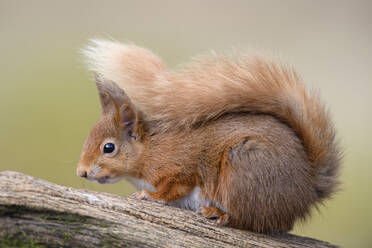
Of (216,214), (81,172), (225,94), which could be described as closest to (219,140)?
(225,94)

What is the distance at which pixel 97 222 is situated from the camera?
4.24 feet

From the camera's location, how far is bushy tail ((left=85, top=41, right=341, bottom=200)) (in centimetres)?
158

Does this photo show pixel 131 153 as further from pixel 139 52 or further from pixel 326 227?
pixel 326 227

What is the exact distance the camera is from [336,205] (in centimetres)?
276

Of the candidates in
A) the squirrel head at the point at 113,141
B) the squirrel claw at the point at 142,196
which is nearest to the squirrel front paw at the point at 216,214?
the squirrel claw at the point at 142,196

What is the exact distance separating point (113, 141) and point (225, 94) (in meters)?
0.48

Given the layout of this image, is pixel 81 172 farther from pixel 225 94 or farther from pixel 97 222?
pixel 225 94

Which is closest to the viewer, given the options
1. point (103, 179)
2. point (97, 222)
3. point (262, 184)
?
point (97, 222)

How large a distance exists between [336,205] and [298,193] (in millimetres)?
1396

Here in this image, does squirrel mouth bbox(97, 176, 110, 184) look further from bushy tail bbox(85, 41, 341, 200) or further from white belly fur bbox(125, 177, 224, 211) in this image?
bushy tail bbox(85, 41, 341, 200)

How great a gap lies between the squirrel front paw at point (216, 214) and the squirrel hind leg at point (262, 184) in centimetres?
2

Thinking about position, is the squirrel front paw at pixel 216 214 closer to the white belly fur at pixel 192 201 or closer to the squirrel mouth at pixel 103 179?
the white belly fur at pixel 192 201

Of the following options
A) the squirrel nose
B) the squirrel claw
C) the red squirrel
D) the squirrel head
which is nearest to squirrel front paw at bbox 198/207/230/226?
the red squirrel

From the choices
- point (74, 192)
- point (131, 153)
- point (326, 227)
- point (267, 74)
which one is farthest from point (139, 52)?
point (326, 227)
